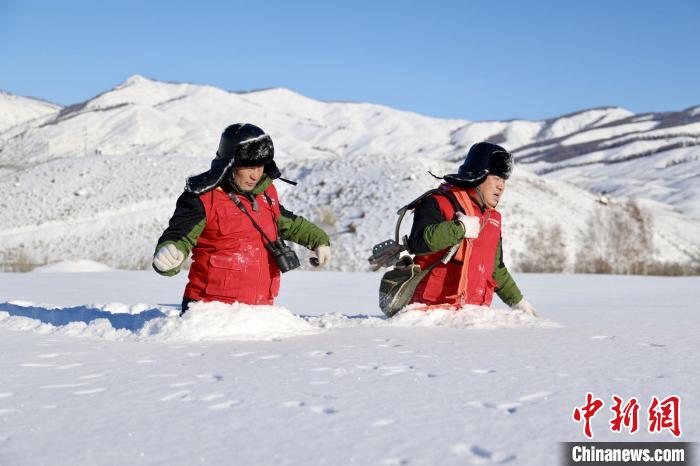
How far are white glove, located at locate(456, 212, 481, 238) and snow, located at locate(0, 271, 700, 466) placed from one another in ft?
1.55

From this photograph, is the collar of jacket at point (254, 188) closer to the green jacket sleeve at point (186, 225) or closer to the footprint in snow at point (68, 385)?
the green jacket sleeve at point (186, 225)

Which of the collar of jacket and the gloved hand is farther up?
the collar of jacket

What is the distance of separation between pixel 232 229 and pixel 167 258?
45cm

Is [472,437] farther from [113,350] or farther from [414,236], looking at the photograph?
[414,236]

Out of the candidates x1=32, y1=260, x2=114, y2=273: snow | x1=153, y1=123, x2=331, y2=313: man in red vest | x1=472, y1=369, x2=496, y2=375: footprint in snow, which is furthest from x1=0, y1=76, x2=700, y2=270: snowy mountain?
x1=472, y1=369, x2=496, y2=375: footprint in snow

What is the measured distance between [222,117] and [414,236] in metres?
106

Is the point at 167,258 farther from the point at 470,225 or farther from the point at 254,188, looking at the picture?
the point at 470,225

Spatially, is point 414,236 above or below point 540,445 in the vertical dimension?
above

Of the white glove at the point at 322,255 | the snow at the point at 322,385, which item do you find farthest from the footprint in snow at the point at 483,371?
the white glove at the point at 322,255

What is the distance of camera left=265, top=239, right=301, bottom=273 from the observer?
13.8 ft

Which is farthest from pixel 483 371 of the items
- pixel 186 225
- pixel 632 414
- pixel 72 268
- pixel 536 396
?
pixel 72 268

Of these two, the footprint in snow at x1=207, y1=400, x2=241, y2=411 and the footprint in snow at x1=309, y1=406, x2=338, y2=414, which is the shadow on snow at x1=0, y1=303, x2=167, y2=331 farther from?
the footprint in snow at x1=309, y1=406, x2=338, y2=414

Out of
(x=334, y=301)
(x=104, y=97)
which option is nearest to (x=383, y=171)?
(x=334, y=301)

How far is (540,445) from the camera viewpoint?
1.80 metres
